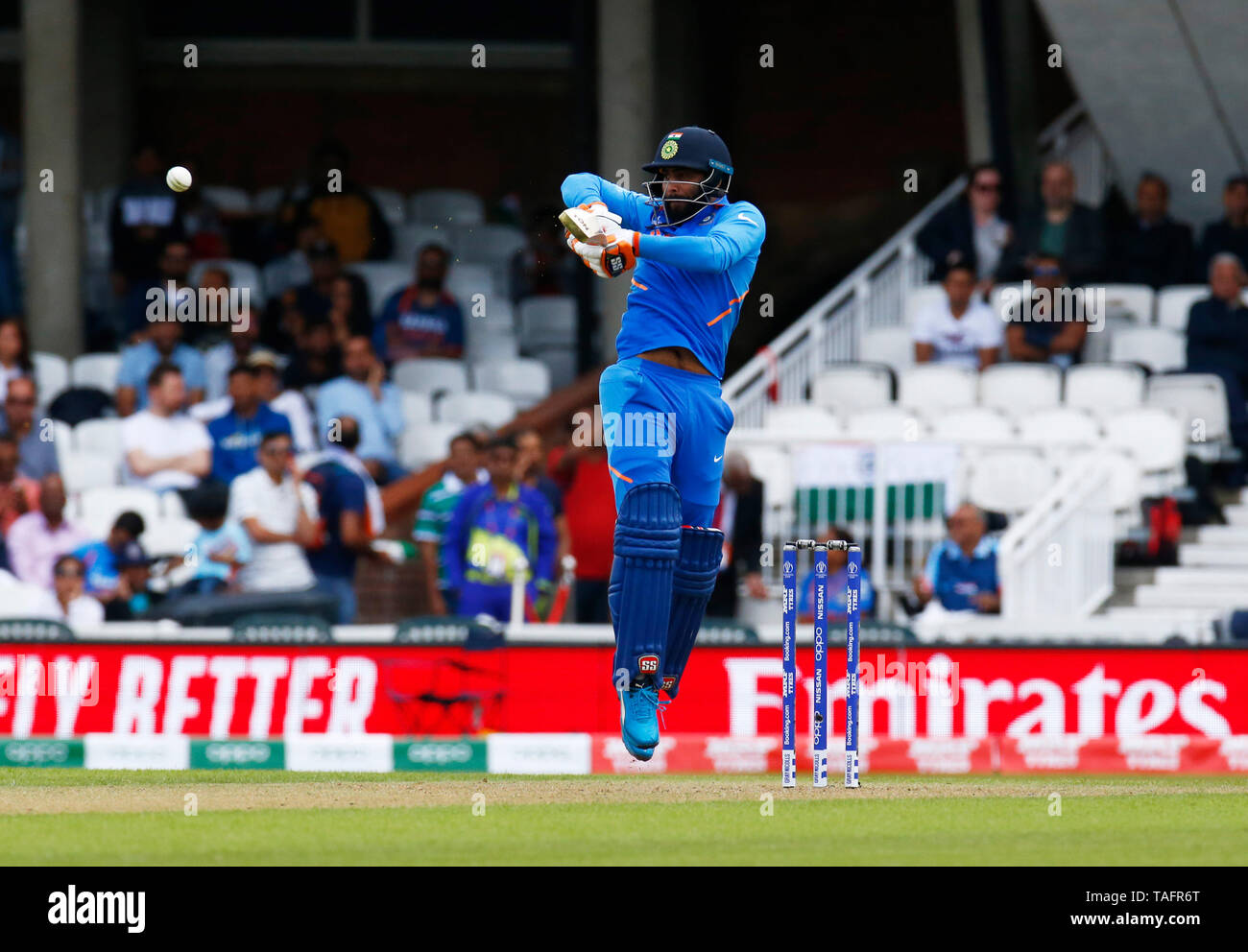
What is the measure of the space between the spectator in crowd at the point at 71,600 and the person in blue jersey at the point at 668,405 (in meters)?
6.10

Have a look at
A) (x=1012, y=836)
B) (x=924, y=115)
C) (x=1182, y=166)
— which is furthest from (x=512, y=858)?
(x=924, y=115)

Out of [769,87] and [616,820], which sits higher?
[769,87]

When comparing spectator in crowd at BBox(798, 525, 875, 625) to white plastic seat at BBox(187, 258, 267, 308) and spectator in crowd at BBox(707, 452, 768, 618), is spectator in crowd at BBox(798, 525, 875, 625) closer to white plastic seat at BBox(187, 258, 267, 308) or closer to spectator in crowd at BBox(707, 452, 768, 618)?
spectator in crowd at BBox(707, 452, 768, 618)

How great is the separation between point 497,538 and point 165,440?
270 cm

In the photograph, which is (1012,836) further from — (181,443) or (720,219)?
(181,443)

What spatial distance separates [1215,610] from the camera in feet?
43.3

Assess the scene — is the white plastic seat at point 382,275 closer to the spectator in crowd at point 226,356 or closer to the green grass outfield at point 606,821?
the spectator in crowd at point 226,356

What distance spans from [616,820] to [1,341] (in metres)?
9.36

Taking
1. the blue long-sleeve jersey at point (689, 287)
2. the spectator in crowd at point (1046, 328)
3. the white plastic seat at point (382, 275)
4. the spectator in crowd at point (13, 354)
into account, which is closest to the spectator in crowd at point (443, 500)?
the spectator in crowd at point (13, 354)

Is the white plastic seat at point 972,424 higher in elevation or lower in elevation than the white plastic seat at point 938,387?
lower

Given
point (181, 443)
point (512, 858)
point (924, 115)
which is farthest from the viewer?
point (924, 115)

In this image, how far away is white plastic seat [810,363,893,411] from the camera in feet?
48.9

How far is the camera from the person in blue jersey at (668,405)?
23.4 feet

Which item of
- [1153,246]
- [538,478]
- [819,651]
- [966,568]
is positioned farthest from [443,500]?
[819,651]
